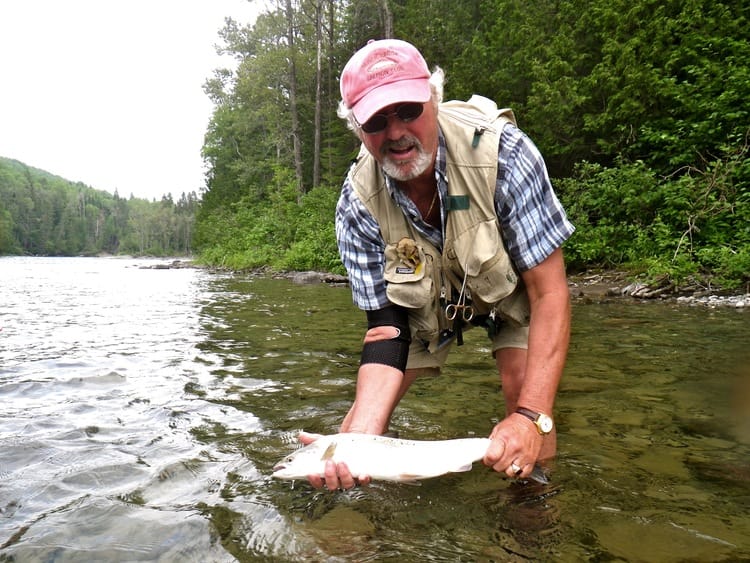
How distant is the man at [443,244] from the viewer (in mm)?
2631

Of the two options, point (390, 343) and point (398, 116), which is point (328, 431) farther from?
point (398, 116)

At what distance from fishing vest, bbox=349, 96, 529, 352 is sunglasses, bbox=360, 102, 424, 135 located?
335mm

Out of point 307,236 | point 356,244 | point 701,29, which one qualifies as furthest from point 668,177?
point 307,236

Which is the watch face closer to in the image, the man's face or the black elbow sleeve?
the black elbow sleeve

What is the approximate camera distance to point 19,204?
130 meters

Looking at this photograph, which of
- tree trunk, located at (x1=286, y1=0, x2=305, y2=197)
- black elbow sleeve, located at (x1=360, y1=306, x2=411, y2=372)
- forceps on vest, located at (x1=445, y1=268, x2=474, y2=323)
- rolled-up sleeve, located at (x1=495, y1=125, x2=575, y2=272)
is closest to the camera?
rolled-up sleeve, located at (x1=495, y1=125, x2=575, y2=272)

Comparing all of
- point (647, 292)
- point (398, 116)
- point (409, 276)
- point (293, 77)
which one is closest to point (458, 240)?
point (409, 276)

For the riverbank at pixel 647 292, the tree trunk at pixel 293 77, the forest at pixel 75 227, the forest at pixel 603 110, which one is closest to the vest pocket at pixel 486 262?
the riverbank at pixel 647 292

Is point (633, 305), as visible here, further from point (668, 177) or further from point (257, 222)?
point (257, 222)

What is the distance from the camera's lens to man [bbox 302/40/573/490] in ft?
8.63

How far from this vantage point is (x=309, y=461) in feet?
8.07

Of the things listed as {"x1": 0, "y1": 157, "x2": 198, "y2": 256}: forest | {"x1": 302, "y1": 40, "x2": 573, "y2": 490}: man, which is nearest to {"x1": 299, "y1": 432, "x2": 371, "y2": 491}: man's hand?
{"x1": 302, "y1": 40, "x2": 573, "y2": 490}: man

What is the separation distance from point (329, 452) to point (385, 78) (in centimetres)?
A: 174

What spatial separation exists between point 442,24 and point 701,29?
12622 mm
